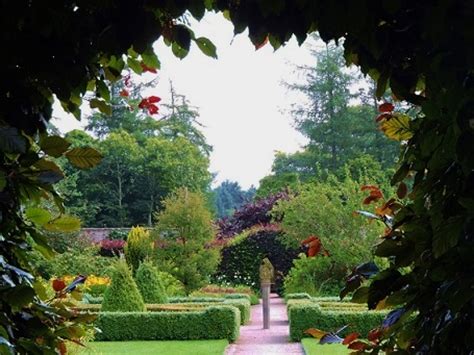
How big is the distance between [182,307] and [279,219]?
1080 centimetres

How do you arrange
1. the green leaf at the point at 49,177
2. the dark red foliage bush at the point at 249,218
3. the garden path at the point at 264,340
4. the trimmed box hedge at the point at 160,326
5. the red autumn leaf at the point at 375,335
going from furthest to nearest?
the dark red foliage bush at the point at 249,218 < the trimmed box hedge at the point at 160,326 < the garden path at the point at 264,340 < the red autumn leaf at the point at 375,335 < the green leaf at the point at 49,177

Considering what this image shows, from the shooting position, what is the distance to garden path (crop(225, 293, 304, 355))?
885 cm

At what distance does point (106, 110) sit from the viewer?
5.63 ft

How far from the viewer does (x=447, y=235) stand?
3.71ft

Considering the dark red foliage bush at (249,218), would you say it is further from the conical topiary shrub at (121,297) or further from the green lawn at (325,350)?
the green lawn at (325,350)

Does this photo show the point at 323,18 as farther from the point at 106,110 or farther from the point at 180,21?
the point at 106,110

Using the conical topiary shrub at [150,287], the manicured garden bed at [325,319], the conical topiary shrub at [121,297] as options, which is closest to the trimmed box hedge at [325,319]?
the manicured garden bed at [325,319]

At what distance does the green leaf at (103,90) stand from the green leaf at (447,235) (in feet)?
2.99

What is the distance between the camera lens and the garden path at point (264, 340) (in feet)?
29.0

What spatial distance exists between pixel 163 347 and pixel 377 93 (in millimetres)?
8205


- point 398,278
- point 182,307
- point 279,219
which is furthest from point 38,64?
point 279,219

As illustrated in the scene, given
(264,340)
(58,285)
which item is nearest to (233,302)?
(264,340)

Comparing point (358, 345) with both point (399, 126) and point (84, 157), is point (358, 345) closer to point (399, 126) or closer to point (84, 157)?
point (399, 126)

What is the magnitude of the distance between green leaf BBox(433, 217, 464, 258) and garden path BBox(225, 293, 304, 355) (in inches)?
305
